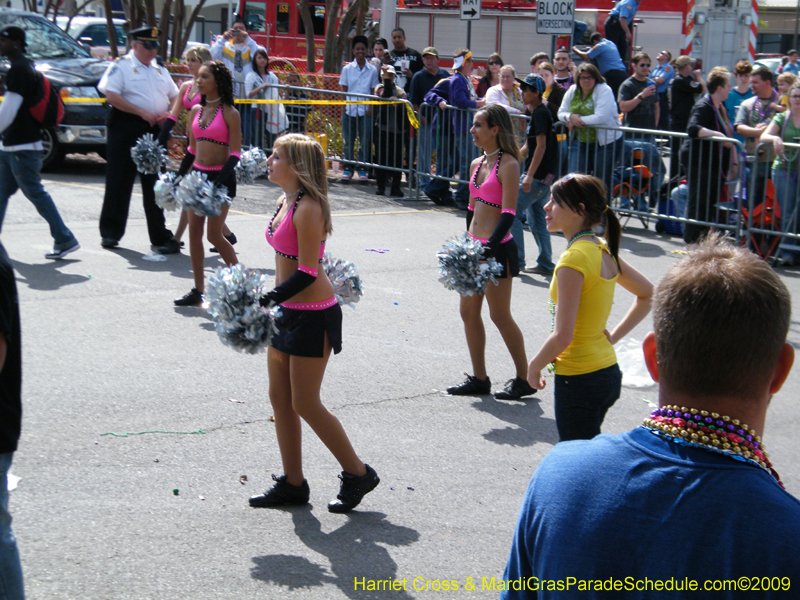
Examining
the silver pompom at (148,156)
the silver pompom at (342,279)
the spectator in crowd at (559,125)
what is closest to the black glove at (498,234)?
the silver pompom at (342,279)

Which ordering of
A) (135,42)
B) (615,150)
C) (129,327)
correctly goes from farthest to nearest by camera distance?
(615,150) → (135,42) → (129,327)

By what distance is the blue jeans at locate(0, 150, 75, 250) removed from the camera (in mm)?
8711

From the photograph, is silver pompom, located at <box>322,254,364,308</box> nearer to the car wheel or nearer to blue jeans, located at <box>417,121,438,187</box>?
blue jeans, located at <box>417,121,438,187</box>

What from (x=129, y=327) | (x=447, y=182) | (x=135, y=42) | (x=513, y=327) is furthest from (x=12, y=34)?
(x=447, y=182)

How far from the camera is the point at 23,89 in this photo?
27.6 feet

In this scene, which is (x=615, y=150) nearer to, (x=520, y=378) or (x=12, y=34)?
(x=520, y=378)

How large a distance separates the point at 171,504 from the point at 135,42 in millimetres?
6648

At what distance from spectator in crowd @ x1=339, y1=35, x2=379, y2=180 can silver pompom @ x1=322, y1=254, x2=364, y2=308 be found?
10.2 metres

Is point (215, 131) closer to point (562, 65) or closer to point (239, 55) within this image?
point (562, 65)

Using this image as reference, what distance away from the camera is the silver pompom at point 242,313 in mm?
3811

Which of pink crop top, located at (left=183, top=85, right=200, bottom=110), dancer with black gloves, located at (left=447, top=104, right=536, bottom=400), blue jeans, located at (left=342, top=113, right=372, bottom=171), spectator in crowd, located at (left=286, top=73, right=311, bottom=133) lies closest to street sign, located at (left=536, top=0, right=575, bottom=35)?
blue jeans, located at (left=342, top=113, right=372, bottom=171)

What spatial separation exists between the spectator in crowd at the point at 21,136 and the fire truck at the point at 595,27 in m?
14.6

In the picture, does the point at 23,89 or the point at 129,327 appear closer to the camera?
the point at 129,327

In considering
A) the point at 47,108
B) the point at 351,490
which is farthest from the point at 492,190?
the point at 47,108
